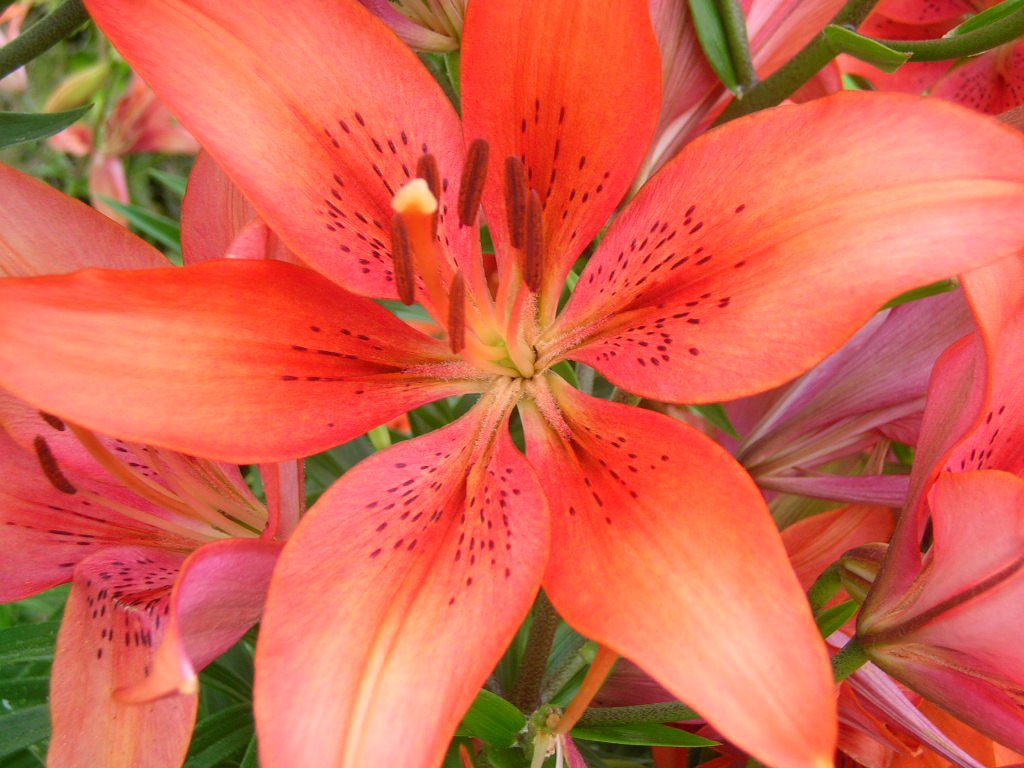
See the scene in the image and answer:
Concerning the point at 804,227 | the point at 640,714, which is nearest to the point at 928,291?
the point at 804,227

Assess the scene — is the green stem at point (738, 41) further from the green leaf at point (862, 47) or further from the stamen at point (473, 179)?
the stamen at point (473, 179)

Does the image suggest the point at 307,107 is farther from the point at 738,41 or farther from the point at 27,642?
the point at 27,642

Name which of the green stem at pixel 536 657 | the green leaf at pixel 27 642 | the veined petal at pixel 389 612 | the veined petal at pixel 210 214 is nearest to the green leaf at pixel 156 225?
the green leaf at pixel 27 642

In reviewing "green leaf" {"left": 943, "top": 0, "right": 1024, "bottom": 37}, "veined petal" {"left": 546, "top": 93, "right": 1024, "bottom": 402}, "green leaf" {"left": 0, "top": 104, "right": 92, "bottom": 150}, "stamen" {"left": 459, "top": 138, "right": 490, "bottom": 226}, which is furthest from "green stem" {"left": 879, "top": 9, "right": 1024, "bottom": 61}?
"green leaf" {"left": 0, "top": 104, "right": 92, "bottom": 150}

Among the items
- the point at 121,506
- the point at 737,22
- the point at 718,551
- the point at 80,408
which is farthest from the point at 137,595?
the point at 737,22

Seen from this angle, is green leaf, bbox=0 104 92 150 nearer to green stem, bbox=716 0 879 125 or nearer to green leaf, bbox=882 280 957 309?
green stem, bbox=716 0 879 125
